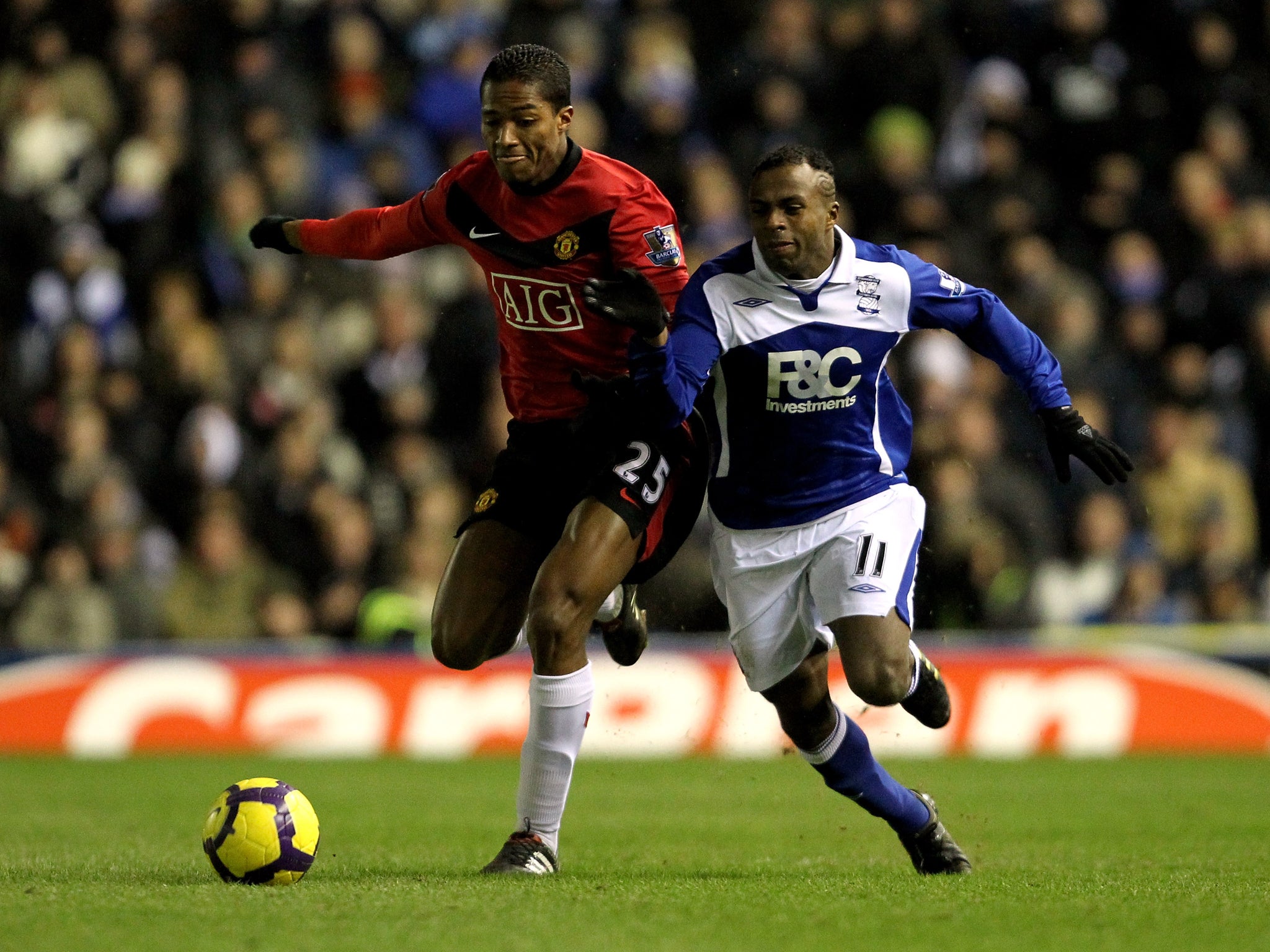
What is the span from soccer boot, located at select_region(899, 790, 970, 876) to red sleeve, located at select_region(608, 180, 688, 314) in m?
1.97

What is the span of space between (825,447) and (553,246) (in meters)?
1.14

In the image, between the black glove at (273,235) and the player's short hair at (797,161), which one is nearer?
the player's short hair at (797,161)

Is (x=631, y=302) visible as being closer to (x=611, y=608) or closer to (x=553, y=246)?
(x=553, y=246)

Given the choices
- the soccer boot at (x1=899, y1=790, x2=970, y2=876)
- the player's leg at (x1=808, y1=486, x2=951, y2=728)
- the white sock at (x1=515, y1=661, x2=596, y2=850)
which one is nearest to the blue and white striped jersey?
the player's leg at (x1=808, y1=486, x2=951, y2=728)

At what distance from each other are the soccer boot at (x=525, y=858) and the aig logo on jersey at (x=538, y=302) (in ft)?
5.55

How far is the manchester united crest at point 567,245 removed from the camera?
6180 mm

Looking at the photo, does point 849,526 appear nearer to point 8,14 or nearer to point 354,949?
point 354,949

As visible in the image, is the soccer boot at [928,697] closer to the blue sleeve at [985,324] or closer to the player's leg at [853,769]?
the player's leg at [853,769]

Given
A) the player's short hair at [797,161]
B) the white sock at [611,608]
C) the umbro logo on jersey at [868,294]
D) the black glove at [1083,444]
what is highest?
the player's short hair at [797,161]

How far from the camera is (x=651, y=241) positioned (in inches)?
247

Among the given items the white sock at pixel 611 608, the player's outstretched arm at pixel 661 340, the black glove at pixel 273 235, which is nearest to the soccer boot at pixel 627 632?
the white sock at pixel 611 608

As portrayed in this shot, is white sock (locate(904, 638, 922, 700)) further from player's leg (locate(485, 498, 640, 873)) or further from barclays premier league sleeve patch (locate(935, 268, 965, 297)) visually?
barclays premier league sleeve patch (locate(935, 268, 965, 297))

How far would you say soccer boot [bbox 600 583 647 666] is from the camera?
695cm

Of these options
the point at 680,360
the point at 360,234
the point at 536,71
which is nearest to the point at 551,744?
the point at 680,360
